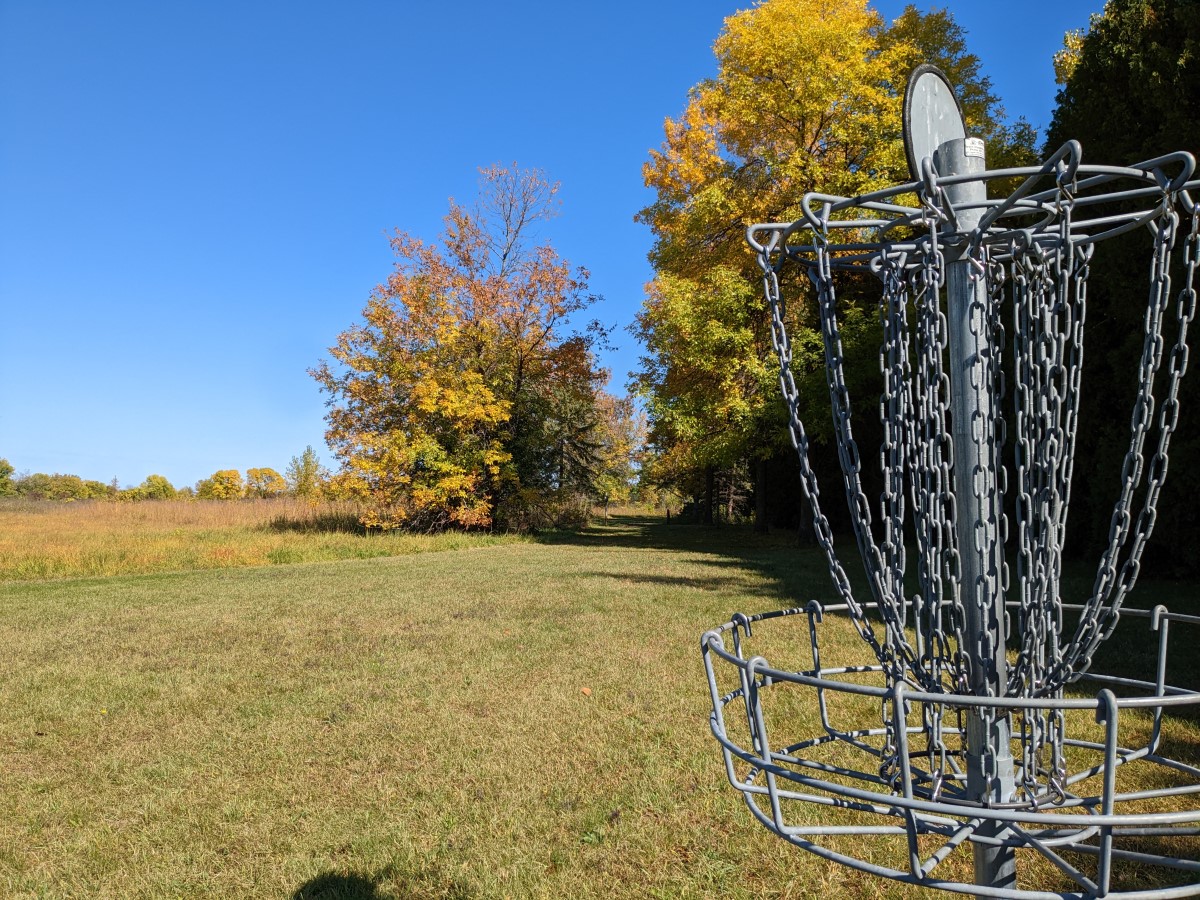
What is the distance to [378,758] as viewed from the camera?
4770 mm

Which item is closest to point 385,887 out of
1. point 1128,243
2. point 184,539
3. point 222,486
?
point 1128,243

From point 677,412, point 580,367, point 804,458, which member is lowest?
point 804,458

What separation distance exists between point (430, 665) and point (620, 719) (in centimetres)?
232

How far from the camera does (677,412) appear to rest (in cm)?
1806

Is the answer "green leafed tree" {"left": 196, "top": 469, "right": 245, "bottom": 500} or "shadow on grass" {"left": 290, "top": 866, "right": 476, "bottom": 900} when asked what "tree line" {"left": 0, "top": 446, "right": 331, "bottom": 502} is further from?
"shadow on grass" {"left": 290, "top": 866, "right": 476, "bottom": 900}

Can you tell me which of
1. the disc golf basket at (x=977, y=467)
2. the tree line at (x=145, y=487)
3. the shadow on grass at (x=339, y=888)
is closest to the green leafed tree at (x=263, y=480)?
the tree line at (x=145, y=487)

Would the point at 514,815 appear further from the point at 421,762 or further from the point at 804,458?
the point at 804,458

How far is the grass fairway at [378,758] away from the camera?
346cm

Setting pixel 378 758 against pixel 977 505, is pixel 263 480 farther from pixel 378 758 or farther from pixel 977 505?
pixel 977 505

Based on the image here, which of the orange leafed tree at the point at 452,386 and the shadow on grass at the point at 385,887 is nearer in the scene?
the shadow on grass at the point at 385,887

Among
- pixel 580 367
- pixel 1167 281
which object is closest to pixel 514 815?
pixel 1167 281

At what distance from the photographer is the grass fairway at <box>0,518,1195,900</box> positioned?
3.46 metres

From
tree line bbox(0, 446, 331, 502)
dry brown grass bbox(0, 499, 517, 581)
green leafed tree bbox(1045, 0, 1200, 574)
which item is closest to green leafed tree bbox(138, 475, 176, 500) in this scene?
tree line bbox(0, 446, 331, 502)

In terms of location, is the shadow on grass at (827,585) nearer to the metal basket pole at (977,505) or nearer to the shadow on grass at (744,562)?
the shadow on grass at (744,562)
